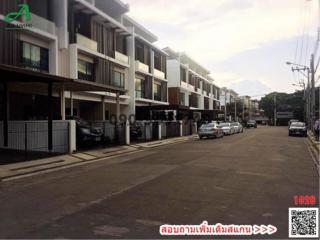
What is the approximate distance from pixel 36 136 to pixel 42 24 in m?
9.16

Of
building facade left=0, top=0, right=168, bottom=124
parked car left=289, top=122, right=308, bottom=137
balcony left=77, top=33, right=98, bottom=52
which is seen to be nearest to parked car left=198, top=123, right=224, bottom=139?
building facade left=0, top=0, right=168, bottom=124

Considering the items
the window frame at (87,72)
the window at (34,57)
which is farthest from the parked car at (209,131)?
the window at (34,57)

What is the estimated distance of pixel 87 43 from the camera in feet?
103

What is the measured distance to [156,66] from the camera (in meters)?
48.7

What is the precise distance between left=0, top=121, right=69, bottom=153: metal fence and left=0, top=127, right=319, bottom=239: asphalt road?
236 inches

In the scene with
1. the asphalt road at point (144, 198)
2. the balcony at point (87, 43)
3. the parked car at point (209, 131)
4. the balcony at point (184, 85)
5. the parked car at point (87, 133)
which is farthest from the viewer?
the balcony at point (184, 85)

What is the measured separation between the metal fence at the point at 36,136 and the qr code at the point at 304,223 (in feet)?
50.3

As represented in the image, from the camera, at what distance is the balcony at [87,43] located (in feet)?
98.9

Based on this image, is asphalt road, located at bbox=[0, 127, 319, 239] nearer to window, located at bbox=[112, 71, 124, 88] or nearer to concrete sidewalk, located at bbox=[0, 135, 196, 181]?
A: concrete sidewalk, located at bbox=[0, 135, 196, 181]

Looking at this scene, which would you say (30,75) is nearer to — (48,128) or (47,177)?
(48,128)

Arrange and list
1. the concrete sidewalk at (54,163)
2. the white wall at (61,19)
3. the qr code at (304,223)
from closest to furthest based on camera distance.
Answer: the qr code at (304,223) → the concrete sidewalk at (54,163) → the white wall at (61,19)

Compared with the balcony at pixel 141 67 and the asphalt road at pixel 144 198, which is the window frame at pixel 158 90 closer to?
the balcony at pixel 141 67

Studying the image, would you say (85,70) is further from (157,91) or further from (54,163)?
(157,91)

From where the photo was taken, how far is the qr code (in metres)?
6.32
